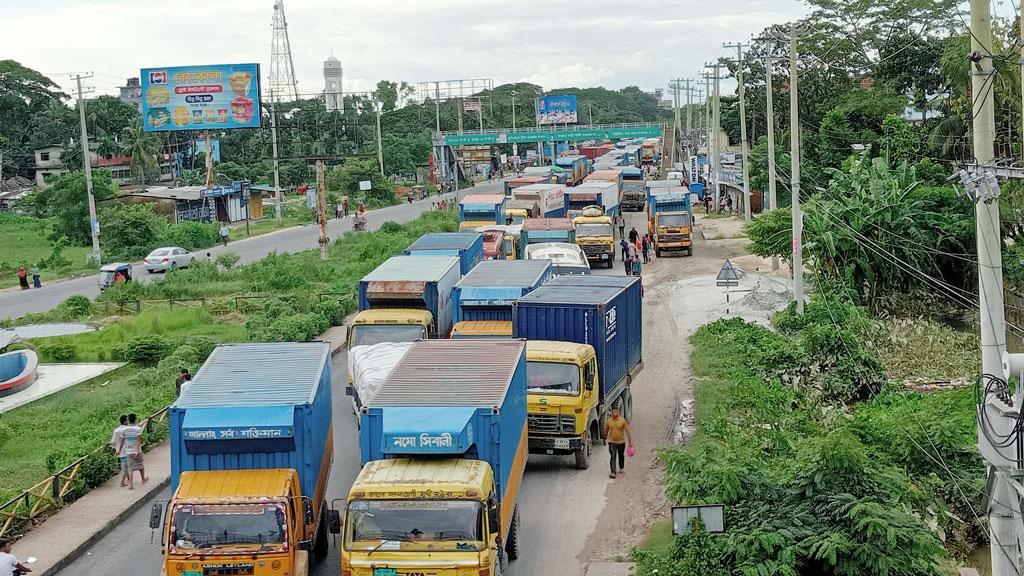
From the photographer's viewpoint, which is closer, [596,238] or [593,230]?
[596,238]

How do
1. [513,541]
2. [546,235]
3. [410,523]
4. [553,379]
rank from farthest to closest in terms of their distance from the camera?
[546,235] → [553,379] → [513,541] → [410,523]

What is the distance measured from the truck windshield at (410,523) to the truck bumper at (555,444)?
6.57 meters

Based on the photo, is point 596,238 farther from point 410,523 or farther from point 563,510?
point 410,523

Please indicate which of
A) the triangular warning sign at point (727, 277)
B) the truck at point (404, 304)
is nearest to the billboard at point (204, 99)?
the triangular warning sign at point (727, 277)

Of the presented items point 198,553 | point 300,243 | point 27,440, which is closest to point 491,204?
point 300,243

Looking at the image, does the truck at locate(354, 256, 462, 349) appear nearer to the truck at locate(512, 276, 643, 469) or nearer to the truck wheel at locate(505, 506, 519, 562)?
the truck at locate(512, 276, 643, 469)

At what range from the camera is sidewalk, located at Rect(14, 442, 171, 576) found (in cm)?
1686

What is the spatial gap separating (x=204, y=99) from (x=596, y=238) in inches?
1576

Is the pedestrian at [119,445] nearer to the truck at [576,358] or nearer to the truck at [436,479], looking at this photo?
the truck at [436,479]

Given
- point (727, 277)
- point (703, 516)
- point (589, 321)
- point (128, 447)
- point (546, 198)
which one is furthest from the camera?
point (546, 198)

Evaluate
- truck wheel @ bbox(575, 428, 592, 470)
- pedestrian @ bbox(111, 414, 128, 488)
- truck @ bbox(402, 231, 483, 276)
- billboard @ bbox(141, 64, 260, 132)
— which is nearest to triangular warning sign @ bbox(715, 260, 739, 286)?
truck @ bbox(402, 231, 483, 276)

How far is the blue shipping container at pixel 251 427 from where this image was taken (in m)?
14.3

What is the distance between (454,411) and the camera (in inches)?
565

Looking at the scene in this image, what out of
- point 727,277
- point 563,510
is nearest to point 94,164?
point 727,277
